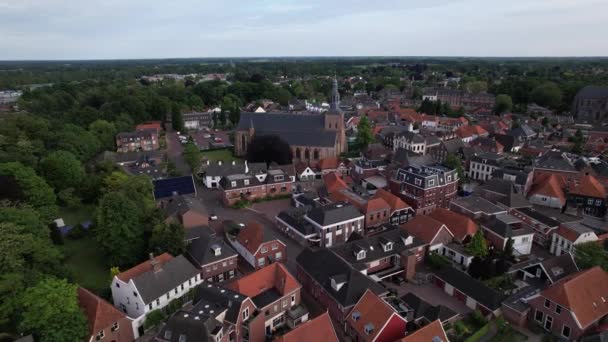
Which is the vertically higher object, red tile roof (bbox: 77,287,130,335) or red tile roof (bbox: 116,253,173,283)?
red tile roof (bbox: 116,253,173,283)

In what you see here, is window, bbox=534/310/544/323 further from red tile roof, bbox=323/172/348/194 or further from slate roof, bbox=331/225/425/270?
red tile roof, bbox=323/172/348/194

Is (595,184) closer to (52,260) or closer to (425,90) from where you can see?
(52,260)

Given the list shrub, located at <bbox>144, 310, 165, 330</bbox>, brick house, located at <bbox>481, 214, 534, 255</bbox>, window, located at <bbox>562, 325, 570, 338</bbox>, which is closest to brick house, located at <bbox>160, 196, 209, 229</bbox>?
shrub, located at <bbox>144, 310, 165, 330</bbox>

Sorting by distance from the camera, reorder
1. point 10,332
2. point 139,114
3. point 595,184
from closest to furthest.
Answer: point 10,332, point 595,184, point 139,114

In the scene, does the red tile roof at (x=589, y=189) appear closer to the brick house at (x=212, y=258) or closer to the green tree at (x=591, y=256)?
the green tree at (x=591, y=256)

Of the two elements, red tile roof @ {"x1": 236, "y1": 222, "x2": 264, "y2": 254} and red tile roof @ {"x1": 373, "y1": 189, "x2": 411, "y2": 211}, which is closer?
red tile roof @ {"x1": 236, "y1": 222, "x2": 264, "y2": 254}

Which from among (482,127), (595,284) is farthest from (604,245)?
(482,127)

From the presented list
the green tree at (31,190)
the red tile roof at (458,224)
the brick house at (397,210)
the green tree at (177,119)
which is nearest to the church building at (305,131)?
the brick house at (397,210)
